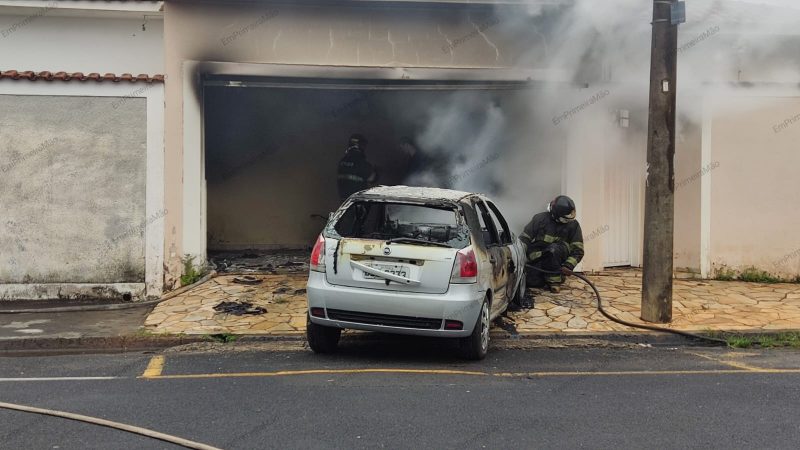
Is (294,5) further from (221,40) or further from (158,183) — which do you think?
(158,183)

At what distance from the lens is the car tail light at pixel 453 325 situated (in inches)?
250

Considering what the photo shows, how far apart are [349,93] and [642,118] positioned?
5397 millimetres

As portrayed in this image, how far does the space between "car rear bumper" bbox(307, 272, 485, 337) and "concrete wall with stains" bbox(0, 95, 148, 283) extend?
4123 mm

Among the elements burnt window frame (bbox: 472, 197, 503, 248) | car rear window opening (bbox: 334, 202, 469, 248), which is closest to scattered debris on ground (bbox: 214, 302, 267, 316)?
car rear window opening (bbox: 334, 202, 469, 248)

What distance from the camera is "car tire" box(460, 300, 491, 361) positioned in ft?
21.6

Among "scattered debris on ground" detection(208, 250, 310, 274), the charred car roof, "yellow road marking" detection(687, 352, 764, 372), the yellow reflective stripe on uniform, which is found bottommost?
"yellow road marking" detection(687, 352, 764, 372)

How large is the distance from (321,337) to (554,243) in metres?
3.94

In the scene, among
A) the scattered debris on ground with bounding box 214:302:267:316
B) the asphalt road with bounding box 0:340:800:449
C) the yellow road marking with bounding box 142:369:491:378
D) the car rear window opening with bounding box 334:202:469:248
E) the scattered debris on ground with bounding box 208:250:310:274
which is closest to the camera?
the asphalt road with bounding box 0:340:800:449

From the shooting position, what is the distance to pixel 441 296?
6.32 m

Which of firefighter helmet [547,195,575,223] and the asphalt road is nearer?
the asphalt road

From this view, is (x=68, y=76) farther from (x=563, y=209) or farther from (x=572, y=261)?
(x=572, y=261)

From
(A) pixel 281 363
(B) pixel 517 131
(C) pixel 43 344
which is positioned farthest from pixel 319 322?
(B) pixel 517 131

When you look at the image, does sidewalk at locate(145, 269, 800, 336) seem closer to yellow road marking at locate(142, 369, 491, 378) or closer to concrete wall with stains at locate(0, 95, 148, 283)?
concrete wall with stains at locate(0, 95, 148, 283)

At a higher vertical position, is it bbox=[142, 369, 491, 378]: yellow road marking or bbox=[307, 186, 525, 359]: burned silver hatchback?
bbox=[307, 186, 525, 359]: burned silver hatchback
